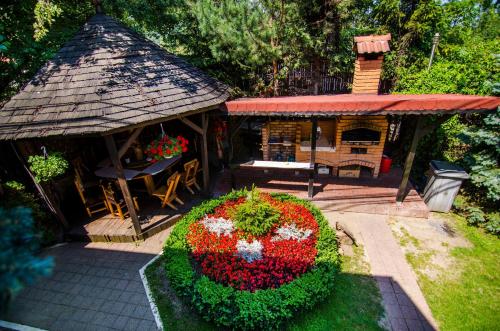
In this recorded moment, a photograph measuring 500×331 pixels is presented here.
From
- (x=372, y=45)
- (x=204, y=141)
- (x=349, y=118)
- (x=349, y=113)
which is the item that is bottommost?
(x=204, y=141)

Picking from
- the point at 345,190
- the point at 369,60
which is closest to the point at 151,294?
the point at 345,190

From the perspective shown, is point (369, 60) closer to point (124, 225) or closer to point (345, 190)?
point (345, 190)

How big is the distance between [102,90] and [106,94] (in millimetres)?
179

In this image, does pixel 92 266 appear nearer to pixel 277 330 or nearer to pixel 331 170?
pixel 277 330

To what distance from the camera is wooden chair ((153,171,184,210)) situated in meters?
7.18

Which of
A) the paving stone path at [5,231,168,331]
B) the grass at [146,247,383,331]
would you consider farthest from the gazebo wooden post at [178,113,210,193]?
the grass at [146,247,383,331]

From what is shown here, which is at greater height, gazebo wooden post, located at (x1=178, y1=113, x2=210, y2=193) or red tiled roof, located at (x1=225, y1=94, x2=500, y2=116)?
red tiled roof, located at (x1=225, y1=94, x2=500, y2=116)

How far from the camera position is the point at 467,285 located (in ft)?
16.6

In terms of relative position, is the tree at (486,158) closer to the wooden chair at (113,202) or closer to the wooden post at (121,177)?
the wooden post at (121,177)

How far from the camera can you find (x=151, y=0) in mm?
9305

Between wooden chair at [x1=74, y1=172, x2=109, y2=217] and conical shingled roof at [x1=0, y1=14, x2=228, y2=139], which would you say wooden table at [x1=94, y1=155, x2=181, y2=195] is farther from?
conical shingled roof at [x1=0, y1=14, x2=228, y2=139]

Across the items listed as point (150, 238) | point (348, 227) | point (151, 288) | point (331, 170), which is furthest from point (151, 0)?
point (348, 227)

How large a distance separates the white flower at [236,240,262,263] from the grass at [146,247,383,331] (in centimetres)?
130

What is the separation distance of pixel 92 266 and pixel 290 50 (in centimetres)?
969
